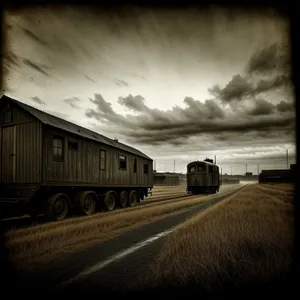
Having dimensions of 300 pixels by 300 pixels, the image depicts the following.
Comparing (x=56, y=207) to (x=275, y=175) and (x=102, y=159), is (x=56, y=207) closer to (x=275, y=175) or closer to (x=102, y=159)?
(x=102, y=159)

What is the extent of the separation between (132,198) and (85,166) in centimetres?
666

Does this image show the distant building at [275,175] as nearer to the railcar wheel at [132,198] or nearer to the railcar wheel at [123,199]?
the railcar wheel at [132,198]

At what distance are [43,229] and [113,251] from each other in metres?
3.49

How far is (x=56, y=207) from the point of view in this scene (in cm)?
1023

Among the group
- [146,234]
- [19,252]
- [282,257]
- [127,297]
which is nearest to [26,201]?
[19,252]

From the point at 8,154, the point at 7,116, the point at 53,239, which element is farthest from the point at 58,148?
the point at 53,239

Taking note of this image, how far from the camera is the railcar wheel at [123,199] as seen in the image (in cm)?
1659

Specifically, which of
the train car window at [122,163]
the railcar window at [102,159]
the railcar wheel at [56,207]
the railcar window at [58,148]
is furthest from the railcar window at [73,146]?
the train car window at [122,163]

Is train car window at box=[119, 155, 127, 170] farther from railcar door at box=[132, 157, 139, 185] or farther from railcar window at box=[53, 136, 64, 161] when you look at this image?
railcar window at box=[53, 136, 64, 161]

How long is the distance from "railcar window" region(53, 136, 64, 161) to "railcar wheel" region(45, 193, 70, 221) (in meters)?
1.70

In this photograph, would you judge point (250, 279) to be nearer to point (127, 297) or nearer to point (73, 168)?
point (127, 297)

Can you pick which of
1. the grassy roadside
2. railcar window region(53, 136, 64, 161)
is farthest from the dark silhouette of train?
railcar window region(53, 136, 64, 161)

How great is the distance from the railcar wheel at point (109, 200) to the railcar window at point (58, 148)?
14.5 feet

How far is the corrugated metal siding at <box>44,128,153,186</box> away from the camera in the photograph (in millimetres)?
10359
